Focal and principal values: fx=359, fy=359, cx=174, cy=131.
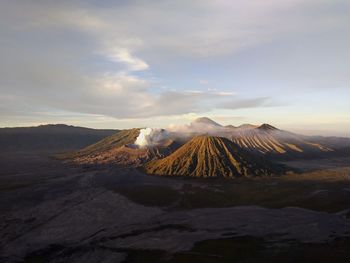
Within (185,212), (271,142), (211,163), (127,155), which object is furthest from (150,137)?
(185,212)

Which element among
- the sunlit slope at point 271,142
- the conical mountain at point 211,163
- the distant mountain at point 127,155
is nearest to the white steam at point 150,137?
the distant mountain at point 127,155

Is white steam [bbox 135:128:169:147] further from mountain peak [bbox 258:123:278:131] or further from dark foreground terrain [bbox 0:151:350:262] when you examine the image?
dark foreground terrain [bbox 0:151:350:262]

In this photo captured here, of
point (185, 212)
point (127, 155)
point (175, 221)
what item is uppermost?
point (127, 155)

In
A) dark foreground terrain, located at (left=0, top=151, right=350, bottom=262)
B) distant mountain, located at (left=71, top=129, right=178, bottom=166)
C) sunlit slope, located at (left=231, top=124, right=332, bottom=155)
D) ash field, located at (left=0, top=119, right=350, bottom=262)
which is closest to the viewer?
dark foreground terrain, located at (left=0, top=151, right=350, bottom=262)

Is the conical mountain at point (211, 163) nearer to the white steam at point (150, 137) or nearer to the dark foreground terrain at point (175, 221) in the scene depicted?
the dark foreground terrain at point (175, 221)

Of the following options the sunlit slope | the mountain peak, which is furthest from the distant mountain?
the mountain peak

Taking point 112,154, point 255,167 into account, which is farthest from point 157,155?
point 255,167

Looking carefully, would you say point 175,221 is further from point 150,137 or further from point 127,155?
point 150,137
